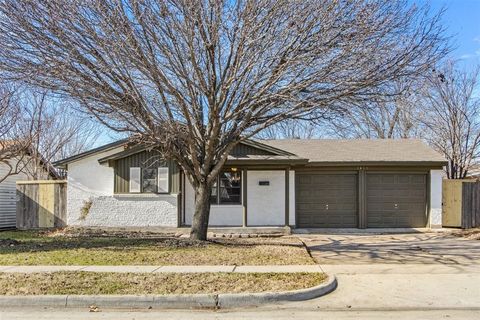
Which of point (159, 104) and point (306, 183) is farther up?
point (159, 104)

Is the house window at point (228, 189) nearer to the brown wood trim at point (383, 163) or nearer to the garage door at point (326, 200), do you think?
the garage door at point (326, 200)

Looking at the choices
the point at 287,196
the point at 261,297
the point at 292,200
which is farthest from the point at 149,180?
the point at 261,297

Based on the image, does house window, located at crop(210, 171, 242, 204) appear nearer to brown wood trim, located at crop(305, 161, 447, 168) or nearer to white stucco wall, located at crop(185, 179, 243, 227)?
white stucco wall, located at crop(185, 179, 243, 227)

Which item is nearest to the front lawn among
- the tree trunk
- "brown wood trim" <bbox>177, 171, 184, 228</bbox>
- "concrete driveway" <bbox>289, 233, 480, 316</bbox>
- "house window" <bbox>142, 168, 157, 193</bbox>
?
the tree trunk

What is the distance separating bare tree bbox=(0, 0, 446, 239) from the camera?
425 inches

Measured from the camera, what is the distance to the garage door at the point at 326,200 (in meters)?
19.3

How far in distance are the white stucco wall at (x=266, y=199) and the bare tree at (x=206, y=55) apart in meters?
6.24

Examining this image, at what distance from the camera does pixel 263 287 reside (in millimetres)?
8141

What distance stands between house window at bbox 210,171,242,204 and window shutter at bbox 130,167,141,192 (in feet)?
9.76

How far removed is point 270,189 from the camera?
61.1 ft

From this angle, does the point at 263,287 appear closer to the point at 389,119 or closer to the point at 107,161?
the point at 107,161

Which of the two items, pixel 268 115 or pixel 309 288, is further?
pixel 268 115

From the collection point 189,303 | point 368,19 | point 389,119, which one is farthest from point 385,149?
point 189,303
